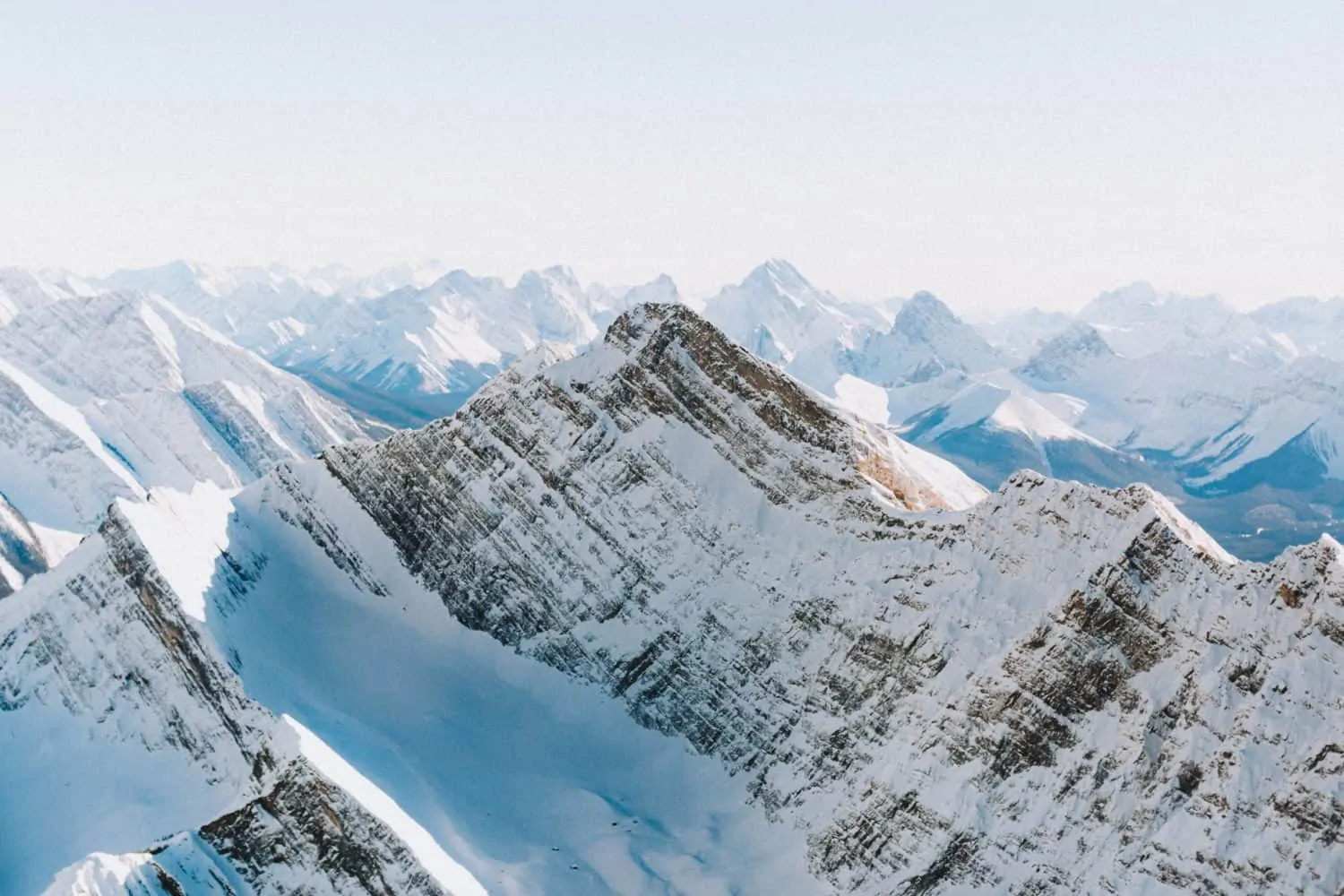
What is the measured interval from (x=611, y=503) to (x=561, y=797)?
35035 mm

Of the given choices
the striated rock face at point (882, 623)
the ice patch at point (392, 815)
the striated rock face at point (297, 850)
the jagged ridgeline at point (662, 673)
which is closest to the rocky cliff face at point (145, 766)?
the striated rock face at point (297, 850)

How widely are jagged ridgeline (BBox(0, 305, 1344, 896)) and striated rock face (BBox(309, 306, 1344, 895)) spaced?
333mm

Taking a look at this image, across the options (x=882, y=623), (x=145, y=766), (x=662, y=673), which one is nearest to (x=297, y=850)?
(x=145, y=766)

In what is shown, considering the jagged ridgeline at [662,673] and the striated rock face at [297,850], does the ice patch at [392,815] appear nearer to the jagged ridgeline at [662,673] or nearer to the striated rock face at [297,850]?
the jagged ridgeline at [662,673]

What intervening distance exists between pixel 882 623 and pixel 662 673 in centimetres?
2634

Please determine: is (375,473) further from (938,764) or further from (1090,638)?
(1090,638)

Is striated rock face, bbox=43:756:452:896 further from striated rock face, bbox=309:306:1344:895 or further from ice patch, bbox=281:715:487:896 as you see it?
striated rock face, bbox=309:306:1344:895

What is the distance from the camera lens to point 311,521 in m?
149

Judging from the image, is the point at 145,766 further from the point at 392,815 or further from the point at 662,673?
the point at 662,673

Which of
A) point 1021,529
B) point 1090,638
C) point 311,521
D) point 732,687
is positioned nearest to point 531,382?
point 311,521

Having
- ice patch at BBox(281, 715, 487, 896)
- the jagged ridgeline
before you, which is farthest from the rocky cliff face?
ice patch at BBox(281, 715, 487, 896)

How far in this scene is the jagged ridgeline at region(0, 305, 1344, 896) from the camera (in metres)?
93.9

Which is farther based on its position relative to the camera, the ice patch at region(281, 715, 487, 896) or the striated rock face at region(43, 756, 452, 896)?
the ice patch at region(281, 715, 487, 896)

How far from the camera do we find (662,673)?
12756 cm
